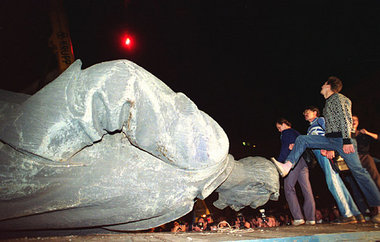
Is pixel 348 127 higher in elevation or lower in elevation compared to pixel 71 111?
lower

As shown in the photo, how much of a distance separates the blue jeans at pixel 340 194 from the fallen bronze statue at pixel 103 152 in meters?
2.20

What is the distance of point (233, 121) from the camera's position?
985 centimetres

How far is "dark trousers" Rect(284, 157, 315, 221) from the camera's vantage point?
106 inches

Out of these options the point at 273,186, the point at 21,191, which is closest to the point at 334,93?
the point at 273,186

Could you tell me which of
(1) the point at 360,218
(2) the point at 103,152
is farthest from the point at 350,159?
(2) the point at 103,152

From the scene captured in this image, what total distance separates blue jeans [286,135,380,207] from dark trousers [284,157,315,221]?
0.55m

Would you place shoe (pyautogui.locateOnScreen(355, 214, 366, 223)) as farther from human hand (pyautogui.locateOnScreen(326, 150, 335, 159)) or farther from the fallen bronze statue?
the fallen bronze statue

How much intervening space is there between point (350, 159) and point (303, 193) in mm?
780

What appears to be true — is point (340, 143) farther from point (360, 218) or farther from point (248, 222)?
point (248, 222)

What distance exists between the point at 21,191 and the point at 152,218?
2.17 feet

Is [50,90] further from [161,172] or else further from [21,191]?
[161,172]

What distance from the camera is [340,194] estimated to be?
2.53 m

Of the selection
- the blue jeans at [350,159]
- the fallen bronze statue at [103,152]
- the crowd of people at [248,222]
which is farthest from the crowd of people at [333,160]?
the crowd of people at [248,222]

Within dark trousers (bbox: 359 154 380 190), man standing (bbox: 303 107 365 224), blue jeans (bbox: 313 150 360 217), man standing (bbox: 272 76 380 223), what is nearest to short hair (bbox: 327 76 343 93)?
man standing (bbox: 272 76 380 223)
